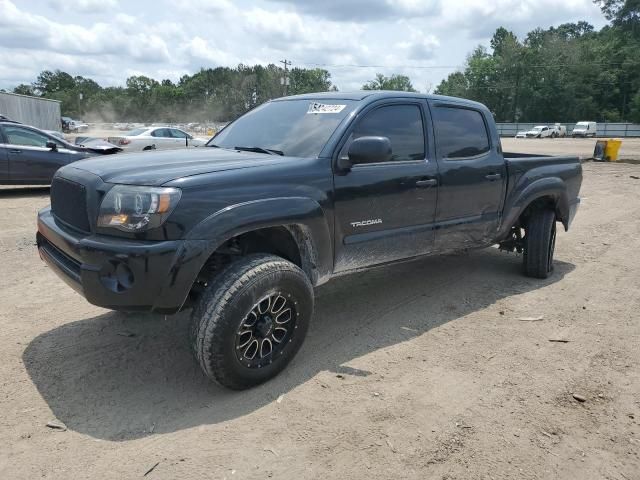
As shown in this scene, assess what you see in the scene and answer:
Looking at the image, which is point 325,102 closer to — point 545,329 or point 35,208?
point 545,329

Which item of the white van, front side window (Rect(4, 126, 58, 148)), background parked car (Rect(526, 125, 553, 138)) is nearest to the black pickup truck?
front side window (Rect(4, 126, 58, 148))

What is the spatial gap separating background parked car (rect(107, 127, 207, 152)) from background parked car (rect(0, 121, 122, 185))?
5.33 m

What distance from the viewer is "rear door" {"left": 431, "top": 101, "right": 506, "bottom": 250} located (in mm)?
4508

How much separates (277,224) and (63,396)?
1668 millimetres

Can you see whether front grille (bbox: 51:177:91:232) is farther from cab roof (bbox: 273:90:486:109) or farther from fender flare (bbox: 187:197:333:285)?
cab roof (bbox: 273:90:486:109)

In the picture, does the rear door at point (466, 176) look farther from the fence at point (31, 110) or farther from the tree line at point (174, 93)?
the tree line at point (174, 93)

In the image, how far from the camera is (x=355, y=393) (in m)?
3.27

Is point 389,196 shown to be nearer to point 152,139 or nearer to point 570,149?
point 152,139

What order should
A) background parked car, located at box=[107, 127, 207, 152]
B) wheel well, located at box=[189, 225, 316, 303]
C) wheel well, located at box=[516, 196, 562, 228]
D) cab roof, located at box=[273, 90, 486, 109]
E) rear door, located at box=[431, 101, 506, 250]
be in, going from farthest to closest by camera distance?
1. background parked car, located at box=[107, 127, 207, 152]
2. wheel well, located at box=[516, 196, 562, 228]
3. rear door, located at box=[431, 101, 506, 250]
4. cab roof, located at box=[273, 90, 486, 109]
5. wheel well, located at box=[189, 225, 316, 303]

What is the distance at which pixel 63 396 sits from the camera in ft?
10.4

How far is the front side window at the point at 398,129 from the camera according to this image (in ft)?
13.1

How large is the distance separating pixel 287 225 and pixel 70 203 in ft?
4.52

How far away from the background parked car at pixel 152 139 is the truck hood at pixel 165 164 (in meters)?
12.9

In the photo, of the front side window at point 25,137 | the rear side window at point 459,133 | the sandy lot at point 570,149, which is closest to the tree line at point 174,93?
the sandy lot at point 570,149
